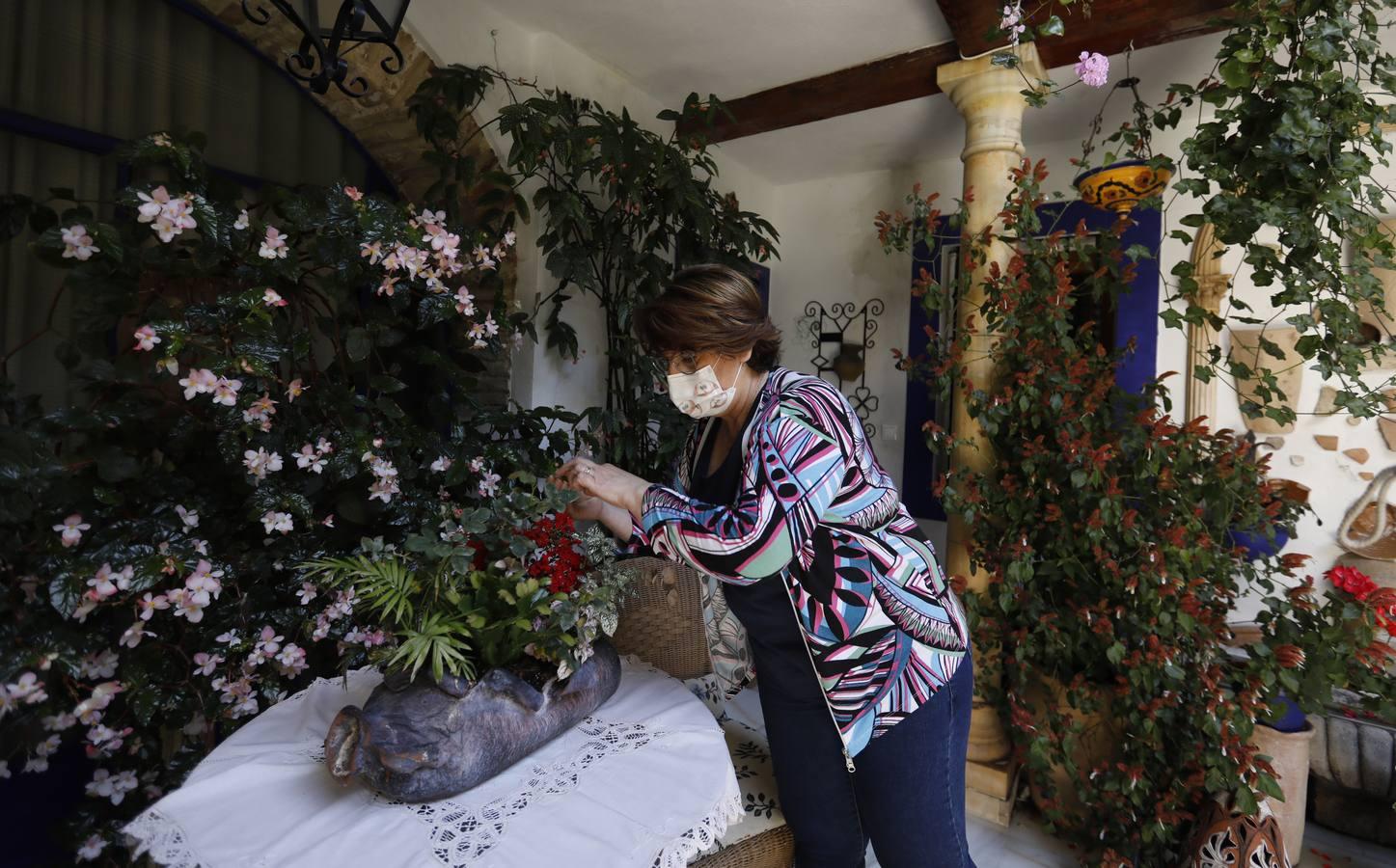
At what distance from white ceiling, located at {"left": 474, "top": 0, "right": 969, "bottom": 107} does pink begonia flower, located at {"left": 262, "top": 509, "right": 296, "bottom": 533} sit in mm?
1952

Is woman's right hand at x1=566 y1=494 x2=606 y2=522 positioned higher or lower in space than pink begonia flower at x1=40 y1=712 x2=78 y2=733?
higher

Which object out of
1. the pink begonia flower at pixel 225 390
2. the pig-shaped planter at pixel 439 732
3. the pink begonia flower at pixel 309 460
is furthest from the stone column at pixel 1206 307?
the pink begonia flower at pixel 225 390

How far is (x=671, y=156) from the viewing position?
236 centimetres

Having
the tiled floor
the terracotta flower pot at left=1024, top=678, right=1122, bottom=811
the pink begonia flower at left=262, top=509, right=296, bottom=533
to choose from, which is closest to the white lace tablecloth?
the pink begonia flower at left=262, top=509, right=296, bottom=533

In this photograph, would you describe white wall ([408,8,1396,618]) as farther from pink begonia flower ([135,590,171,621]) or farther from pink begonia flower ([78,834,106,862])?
pink begonia flower ([78,834,106,862])

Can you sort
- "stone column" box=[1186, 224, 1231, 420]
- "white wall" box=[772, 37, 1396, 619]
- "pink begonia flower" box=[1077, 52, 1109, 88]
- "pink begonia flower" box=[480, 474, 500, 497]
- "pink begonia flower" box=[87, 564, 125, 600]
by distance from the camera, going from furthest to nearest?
"stone column" box=[1186, 224, 1231, 420] → "white wall" box=[772, 37, 1396, 619] → "pink begonia flower" box=[1077, 52, 1109, 88] → "pink begonia flower" box=[480, 474, 500, 497] → "pink begonia flower" box=[87, 564, 125, 600]

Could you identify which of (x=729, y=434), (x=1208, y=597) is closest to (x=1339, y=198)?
(x=1208, y=597)

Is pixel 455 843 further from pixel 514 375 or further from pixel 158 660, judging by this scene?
pixel 514 375

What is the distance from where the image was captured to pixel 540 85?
256 centimetres

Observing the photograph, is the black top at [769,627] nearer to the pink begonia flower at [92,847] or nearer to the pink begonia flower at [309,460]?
the pink begonia flower at [309,460]

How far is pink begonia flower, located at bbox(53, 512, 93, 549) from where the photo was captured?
3.72 feet

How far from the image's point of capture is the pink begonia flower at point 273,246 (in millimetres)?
1300

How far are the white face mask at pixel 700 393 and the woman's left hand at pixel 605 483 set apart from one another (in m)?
0.16

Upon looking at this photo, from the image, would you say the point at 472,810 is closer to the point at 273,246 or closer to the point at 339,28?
the point at 273,246
